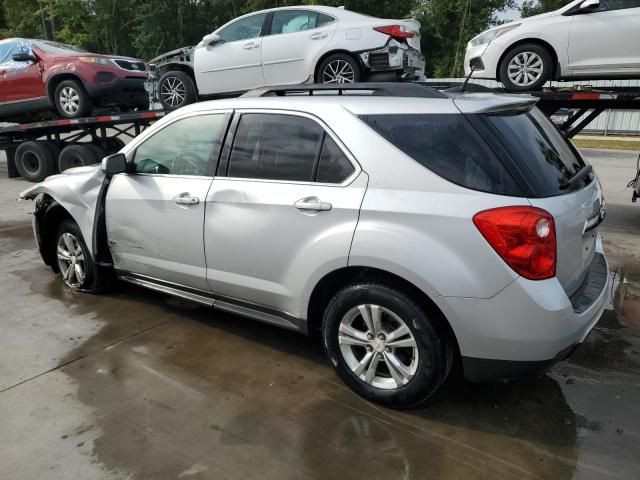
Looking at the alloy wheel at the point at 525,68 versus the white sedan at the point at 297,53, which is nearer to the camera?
the alloy wheel at the point at 525,68

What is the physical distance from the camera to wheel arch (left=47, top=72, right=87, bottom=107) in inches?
350

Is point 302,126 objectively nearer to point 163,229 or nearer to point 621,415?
point 163,229

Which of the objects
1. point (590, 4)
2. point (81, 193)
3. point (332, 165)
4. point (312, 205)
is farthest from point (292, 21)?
point (312, 205)

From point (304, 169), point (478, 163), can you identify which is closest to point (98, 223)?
point (304, 169)

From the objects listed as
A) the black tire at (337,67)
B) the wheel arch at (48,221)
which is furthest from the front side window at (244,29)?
the wheel arch at (48,221)

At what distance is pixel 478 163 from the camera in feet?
8.42

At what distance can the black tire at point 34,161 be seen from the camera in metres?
10.6

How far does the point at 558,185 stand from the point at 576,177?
26cm

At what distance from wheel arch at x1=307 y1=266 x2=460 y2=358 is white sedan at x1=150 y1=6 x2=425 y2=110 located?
4.56m

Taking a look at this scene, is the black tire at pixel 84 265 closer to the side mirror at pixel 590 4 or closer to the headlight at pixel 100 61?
the headlight at pixel 100 61

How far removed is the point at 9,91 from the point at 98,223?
752 centimetres

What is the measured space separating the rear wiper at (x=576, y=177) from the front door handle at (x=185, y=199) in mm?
2215

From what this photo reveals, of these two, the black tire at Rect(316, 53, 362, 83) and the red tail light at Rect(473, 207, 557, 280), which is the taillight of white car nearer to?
the black tire at Rect(316, 53, 362, 83)

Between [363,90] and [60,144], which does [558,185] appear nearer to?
[363,90]
